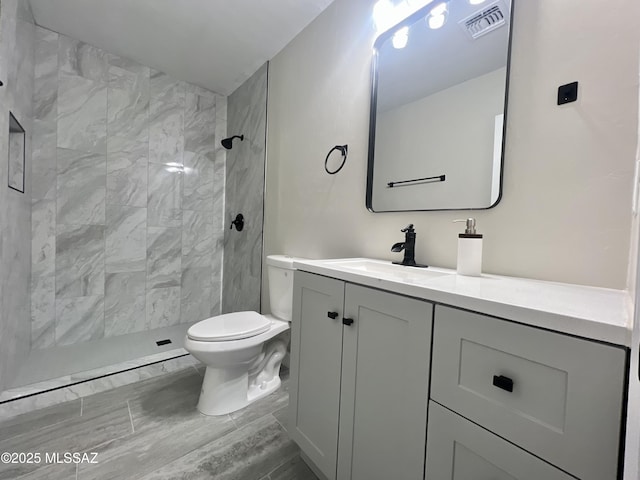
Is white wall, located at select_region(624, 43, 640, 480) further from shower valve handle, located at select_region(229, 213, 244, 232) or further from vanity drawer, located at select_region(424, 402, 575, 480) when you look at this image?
shower valve handle, located at select_region(229, 213, 244, 232)

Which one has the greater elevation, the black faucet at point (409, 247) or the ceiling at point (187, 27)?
the ceiling at point (187, 27)

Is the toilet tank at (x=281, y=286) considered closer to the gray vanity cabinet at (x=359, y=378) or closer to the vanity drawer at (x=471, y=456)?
the gray vanity cabinet at (x=359, y=378)

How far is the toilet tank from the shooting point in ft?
5.33

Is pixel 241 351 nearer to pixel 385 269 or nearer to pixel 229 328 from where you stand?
pixel 229 328

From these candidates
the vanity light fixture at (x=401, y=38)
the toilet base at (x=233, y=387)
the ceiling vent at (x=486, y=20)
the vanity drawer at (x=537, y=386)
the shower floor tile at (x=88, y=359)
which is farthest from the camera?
the shower floor tile at (x=88, y=359)

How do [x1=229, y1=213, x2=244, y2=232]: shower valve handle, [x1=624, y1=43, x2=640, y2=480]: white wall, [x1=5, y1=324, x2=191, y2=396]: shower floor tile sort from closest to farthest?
1. [x1=624, y1=43, x2=640, y2=480]: white wall
2. [x1=5, y1=324, x2=191, y2=396]: shower floor tile
3. [x1=229, y1=213, x2=244, y2=232]: shower valve handle

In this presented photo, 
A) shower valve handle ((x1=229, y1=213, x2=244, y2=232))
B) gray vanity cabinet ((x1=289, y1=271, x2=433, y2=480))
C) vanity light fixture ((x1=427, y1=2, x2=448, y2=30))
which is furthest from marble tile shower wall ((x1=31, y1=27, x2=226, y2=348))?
vanity light fixture ((x1=427, y1=2, x2=448, y2=30))

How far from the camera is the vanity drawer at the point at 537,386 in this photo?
16.1 inches

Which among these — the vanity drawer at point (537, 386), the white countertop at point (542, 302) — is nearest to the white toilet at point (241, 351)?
the white countertop at point (542, 302)

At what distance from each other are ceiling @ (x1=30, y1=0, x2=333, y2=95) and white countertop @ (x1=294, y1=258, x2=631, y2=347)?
180cm

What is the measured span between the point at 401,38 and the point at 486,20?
1.23ft

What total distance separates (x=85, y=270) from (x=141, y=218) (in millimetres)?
578

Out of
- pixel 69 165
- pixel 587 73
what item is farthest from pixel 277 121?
pixel 587 73

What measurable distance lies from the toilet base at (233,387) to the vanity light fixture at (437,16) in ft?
6.36
